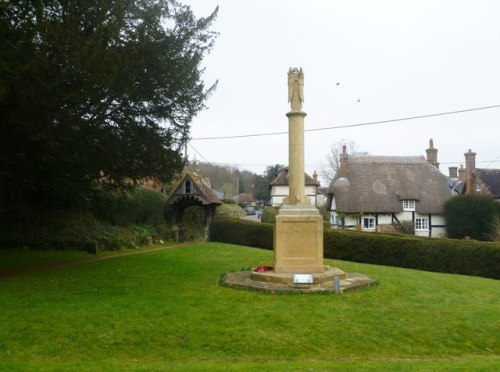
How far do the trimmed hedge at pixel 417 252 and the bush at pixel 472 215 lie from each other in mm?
12044

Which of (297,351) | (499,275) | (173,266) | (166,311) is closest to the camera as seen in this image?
(297,351)

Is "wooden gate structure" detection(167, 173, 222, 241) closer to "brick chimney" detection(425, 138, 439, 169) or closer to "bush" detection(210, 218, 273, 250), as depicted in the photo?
"bush" detection(210, 218, 273, 250)

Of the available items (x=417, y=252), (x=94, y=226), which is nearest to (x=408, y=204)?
(x=417, y=252)

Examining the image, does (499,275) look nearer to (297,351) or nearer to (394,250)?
(394,250)

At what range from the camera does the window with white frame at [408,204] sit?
35906 mm

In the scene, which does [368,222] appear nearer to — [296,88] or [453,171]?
[453,171]

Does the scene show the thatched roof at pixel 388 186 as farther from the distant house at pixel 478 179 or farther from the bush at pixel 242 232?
the bush at pixel 242 232

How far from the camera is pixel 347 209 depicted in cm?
3569

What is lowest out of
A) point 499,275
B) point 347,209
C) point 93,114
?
point 499,275

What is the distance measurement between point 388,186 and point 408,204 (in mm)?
2012

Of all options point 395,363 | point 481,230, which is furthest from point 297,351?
→ point 481,230

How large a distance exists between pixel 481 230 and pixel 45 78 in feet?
92.1

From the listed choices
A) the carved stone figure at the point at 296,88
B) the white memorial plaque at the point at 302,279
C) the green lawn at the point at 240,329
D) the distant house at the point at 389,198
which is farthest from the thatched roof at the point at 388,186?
the white memorial plaque at the point at 302,279

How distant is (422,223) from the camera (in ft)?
118
